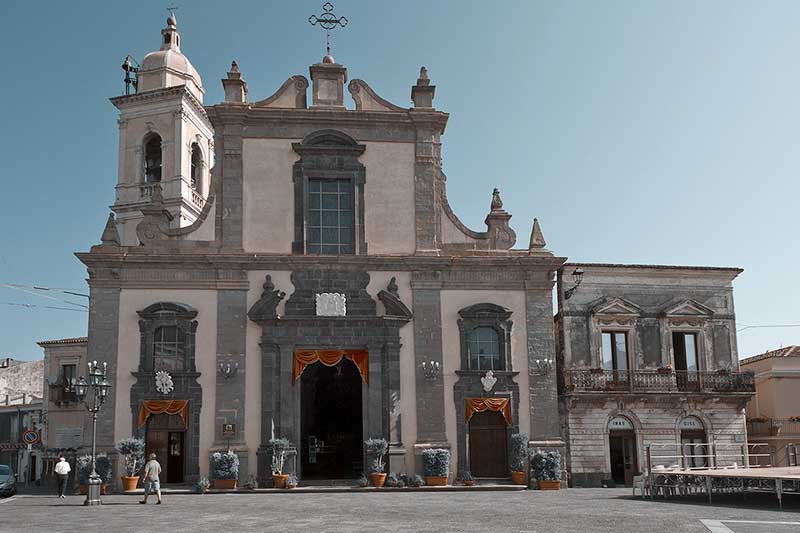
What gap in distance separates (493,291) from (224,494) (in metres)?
10.8

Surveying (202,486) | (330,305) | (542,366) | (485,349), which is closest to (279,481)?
(202,486)

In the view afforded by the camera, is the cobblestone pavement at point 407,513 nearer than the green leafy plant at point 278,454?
Yes

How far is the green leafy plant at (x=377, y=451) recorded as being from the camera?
89.4ft

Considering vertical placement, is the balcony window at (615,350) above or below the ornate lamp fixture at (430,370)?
above

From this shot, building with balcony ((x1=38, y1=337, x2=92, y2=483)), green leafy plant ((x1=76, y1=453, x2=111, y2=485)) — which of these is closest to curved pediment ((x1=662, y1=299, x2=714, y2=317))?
green leafy plant ((x1=76, y1=453, x2=111, y2=485))

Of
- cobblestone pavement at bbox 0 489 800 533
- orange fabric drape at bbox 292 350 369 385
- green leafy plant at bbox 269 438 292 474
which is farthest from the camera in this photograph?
orange fabric drape at bbox 292 350 369 385

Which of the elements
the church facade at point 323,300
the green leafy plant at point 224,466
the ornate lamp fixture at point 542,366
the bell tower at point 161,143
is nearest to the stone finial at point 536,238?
the church facade at point 323,300

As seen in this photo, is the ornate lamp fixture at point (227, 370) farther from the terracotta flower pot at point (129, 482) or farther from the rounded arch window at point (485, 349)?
the rounded arch window at point (485, 349)

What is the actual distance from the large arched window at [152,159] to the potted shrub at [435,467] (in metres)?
20.9

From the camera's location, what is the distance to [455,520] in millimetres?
17750

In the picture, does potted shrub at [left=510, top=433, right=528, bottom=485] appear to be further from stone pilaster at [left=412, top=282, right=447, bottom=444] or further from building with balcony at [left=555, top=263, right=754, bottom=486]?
building with balcony at [left=555, top=263, right=754, bottom=486]

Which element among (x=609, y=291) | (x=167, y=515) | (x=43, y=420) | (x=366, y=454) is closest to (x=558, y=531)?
(x=167, y=515)

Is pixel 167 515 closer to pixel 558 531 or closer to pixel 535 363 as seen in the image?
Result: pixel 558 531

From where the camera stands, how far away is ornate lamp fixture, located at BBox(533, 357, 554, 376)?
2872 centimetres
